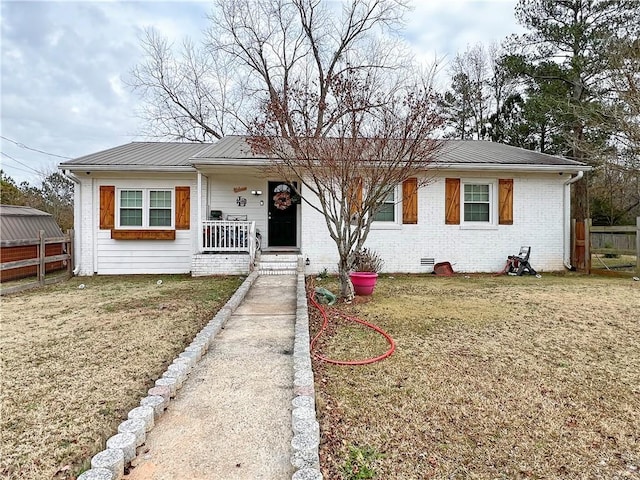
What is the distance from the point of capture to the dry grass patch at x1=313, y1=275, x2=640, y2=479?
215cm

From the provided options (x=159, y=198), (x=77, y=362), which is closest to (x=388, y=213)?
(x=159, y=198)

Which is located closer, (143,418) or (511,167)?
(143,418)

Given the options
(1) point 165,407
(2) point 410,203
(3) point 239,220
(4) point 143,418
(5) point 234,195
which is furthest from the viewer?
(5) point 234,195

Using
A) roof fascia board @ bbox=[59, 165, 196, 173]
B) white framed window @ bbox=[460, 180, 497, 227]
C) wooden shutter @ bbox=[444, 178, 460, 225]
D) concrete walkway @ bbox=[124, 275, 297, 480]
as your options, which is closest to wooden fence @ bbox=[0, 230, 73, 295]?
roof fascia board @ bbox=[59, 165, 196, 173]

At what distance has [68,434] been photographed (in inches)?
94.5

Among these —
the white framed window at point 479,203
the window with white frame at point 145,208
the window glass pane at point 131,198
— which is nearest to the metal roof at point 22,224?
the window with white frame at point 145,208

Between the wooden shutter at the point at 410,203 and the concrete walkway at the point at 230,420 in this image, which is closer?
the concrete walkway at the point at 230,420

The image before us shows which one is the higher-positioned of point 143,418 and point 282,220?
point 282,220

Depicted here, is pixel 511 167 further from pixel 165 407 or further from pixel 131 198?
pixel 131 198

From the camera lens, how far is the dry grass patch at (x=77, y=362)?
2.29 meters

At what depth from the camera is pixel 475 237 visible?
10062 millimetres

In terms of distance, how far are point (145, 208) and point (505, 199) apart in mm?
9469

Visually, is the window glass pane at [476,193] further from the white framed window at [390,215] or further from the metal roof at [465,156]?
the white framed window at [390,215]

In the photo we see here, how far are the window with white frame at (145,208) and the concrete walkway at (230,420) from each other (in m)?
6.73
